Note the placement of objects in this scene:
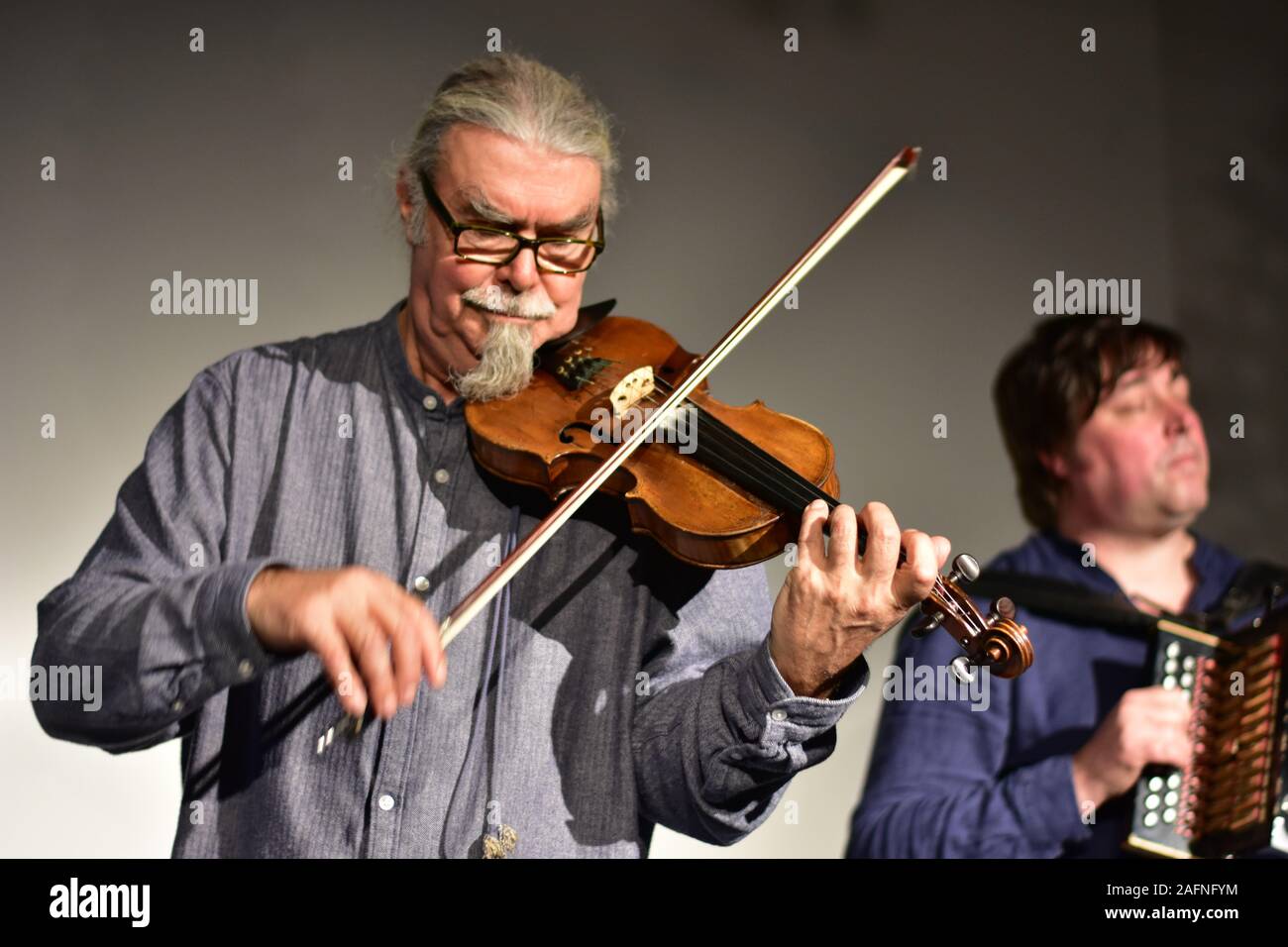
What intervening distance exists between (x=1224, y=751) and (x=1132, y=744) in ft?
0.55

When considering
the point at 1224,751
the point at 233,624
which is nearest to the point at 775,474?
the point at 233,624

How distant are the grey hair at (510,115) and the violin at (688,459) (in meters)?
0.28

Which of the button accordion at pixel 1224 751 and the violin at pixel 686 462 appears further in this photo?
the button accordion at pixel 1224 751

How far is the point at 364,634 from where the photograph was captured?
1.40 m

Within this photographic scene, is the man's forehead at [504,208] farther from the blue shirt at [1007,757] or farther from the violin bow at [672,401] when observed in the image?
the blue shirt at [1007,757]

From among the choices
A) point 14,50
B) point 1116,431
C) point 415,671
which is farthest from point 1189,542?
point 14,50

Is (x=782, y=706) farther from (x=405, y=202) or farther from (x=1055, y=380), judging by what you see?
(x=1055, y=380)

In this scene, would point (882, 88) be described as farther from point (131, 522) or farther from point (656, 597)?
point (131, 522)

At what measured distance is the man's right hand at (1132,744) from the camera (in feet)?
7.43

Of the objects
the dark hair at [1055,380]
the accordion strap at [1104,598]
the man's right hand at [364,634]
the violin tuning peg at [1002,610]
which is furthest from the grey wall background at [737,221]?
the violin tuning peg at [1002,610]

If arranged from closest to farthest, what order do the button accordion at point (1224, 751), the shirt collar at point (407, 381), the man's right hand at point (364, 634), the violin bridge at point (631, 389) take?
1. the man's right hand at point (364, 634)
2. the violin bridge at point (631, 389)
3. the shirt collar at point (407, 381)
4. the button accordion at point (1224, 751)

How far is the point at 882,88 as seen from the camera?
264 cm
